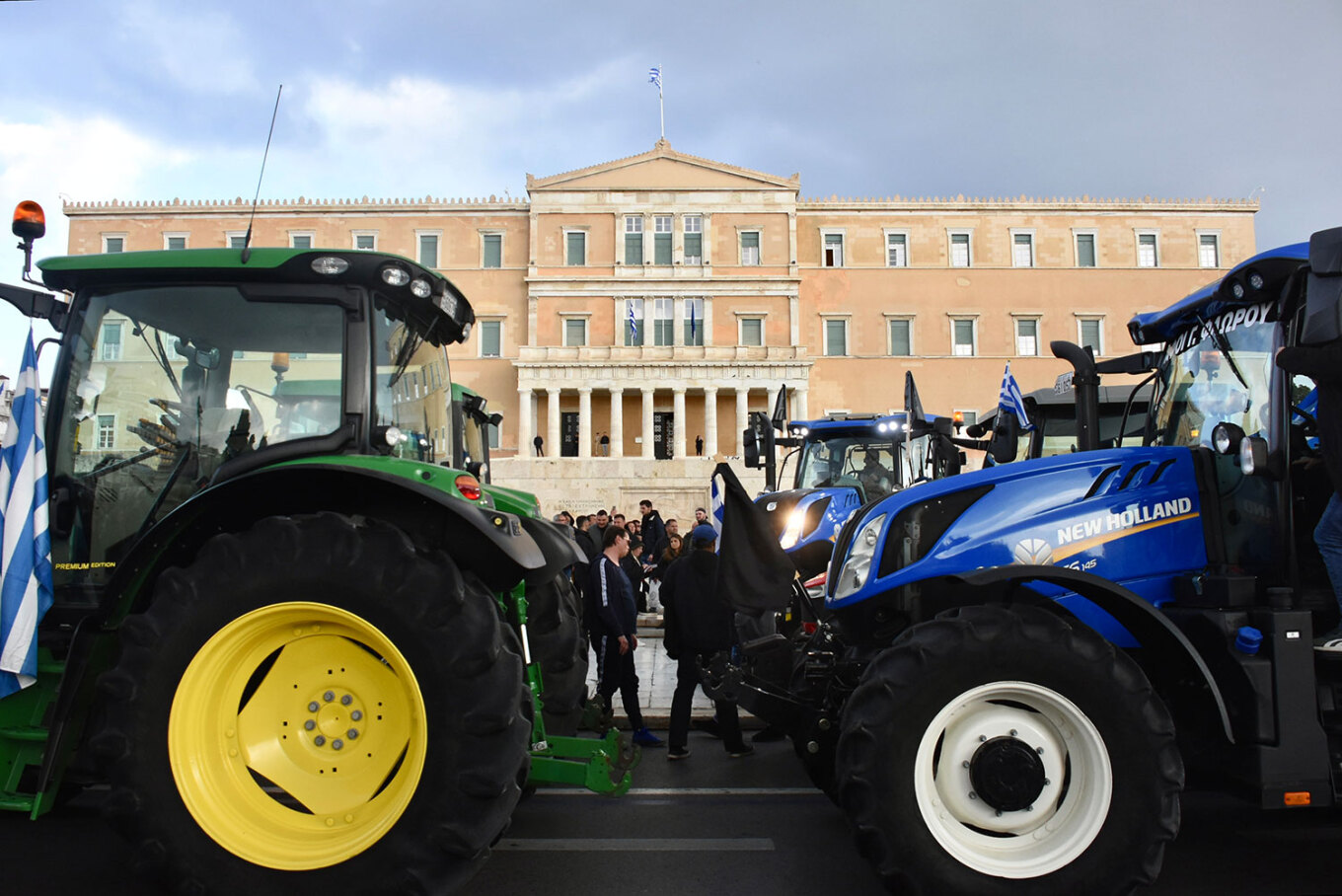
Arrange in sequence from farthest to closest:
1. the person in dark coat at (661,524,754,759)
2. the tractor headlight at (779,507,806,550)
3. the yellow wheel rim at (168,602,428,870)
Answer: the tractor headlight at (779,507,806,550) < the person in dark coat at (661,524,754,759) < the yellow wheel rim at (168,602,428,870)

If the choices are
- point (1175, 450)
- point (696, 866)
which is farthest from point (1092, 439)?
point (696, 866)

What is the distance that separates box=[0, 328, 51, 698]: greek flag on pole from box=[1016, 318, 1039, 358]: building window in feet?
182

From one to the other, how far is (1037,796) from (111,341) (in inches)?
185

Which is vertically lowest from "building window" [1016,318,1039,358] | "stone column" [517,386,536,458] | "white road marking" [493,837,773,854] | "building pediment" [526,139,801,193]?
"white road marking" [493,837,773,854]

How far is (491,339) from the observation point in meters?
54.3

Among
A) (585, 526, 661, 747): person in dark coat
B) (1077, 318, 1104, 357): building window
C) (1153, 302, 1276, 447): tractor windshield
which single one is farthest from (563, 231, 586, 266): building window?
(1153, 302, 1276, 447): tractor windshield

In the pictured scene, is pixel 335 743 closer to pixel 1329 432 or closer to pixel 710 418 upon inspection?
pixel 1329 432

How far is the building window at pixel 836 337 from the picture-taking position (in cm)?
5459

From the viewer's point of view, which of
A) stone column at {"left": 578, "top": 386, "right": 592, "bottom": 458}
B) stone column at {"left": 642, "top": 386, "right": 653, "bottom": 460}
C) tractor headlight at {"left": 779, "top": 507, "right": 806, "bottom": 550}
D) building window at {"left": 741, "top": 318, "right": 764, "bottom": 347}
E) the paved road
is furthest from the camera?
building window at {"left": 741, "top": 318, "right": 764, "bottom": 347}

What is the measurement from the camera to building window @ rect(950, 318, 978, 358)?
180 ft

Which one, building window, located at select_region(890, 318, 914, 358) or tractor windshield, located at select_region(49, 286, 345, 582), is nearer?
tractor windshield, located at select_region(49, 286, 345, 582)

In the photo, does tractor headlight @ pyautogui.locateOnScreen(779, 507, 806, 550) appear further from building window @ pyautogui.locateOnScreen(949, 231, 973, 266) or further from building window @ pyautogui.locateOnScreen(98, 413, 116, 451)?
building window @ pyautogui.locateOnScreen(949, 231, 973, 266)

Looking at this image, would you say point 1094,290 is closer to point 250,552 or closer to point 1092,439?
point 1092,439

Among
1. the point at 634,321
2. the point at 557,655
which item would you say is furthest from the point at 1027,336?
the point at 557,655
